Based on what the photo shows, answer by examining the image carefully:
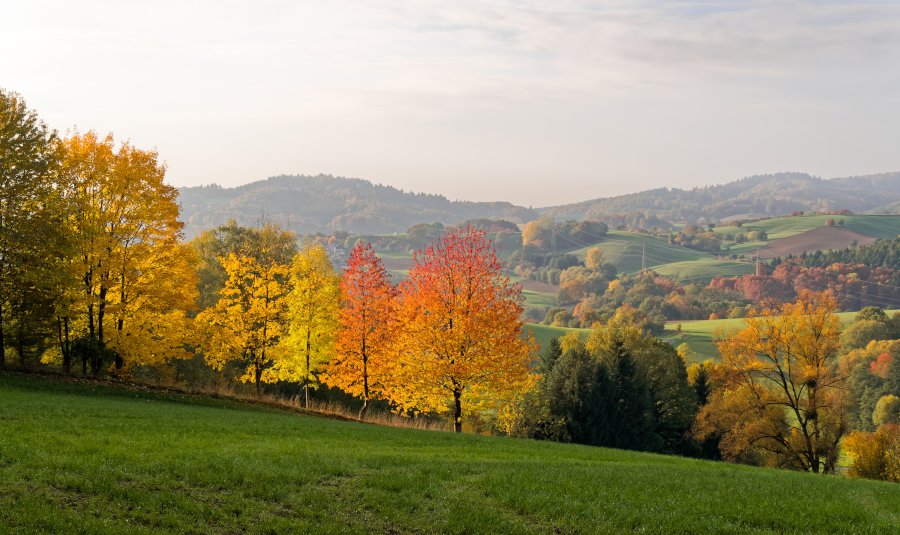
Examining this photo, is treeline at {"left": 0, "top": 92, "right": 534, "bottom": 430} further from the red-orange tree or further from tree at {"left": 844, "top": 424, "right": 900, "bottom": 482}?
tree at {"left": 844, "top": 424, "right": 900, "bottom": 482}

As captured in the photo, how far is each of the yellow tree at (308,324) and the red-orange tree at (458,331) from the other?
7.94 meters

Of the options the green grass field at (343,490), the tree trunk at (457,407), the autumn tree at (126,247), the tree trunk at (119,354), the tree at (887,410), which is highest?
the autumn tree at (126,247)

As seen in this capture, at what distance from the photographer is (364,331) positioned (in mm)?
46750

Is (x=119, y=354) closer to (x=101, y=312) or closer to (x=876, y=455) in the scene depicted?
(x=101, y=312)

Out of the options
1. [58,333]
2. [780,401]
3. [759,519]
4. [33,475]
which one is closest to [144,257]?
[58,333]

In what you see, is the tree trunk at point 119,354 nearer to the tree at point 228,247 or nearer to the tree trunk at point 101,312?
the tree trunk at point 101,312

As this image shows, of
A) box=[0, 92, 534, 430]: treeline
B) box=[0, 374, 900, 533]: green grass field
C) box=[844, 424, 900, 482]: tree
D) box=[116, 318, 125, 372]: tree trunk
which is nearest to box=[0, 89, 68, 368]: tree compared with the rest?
box=[0, 92, 534, 430]: treeline

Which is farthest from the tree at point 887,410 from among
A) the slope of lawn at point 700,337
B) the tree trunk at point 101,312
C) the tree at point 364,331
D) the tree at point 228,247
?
the tree trunk at point 101,312

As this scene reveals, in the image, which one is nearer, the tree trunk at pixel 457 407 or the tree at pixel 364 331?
the tree trunk at pixel 457 407

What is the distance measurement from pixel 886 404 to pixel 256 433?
116138 mm

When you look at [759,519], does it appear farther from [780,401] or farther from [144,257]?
[780,401]

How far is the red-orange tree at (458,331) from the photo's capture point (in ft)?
139

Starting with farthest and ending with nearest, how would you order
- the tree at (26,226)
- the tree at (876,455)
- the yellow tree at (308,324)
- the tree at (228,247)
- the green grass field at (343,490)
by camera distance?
the tree at (228,247), the tree at (876,455), the yellow tree at (308,324), the tree at (26,226), the green grass field at (343,490)

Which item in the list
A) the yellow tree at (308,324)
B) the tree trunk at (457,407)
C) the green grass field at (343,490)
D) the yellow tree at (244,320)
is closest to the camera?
the green grass field at (343,490)
